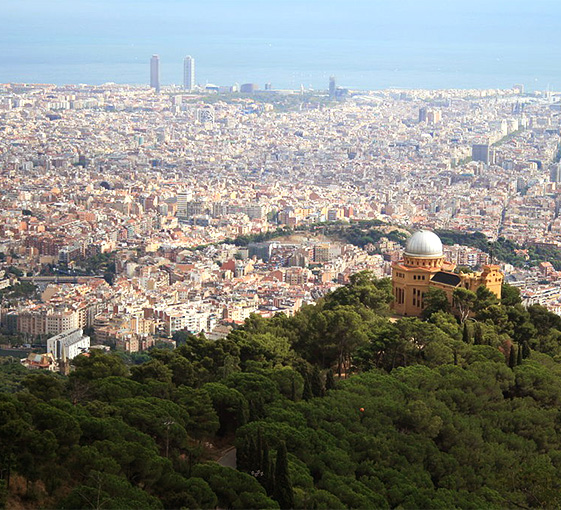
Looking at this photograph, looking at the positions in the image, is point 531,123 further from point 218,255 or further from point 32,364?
point 32,364

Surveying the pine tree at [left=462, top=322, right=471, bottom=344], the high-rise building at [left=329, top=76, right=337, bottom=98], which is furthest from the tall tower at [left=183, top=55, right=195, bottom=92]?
the pine tree at [left=462, top=322, right=471, bottom=344]

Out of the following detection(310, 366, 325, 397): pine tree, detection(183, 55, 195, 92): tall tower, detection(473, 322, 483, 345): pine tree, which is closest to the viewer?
detection(310, 366, 325, 397): pine tree

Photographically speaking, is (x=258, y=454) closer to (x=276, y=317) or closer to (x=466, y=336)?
(x=466, y=336)

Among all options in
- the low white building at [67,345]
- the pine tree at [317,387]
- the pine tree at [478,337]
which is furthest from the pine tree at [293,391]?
the low white building at [67,345]

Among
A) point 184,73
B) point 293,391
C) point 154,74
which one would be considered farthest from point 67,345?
point 184,73

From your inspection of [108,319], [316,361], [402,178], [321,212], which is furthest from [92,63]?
[316,361]

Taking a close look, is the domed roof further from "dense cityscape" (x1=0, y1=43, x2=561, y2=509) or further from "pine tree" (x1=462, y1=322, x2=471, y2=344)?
"pine tree" (x1=462, y1=322, x2=471, y2=344)
